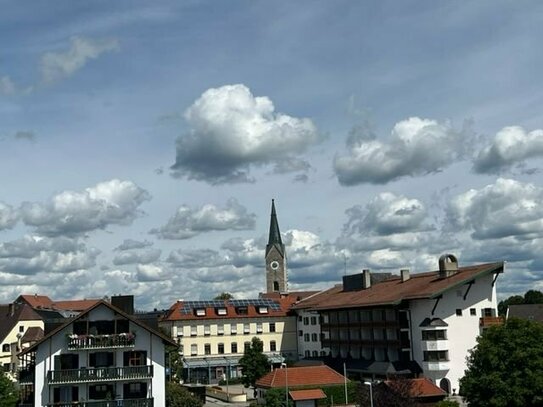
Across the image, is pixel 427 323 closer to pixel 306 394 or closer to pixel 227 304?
pixel 306 394

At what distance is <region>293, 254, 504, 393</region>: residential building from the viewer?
73062 mm

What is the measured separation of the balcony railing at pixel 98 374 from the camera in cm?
5628

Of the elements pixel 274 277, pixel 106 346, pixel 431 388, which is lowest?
pixel 431 388

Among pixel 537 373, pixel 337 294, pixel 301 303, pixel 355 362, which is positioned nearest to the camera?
pixel 537 373

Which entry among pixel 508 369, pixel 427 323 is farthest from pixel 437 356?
pixel 508 369

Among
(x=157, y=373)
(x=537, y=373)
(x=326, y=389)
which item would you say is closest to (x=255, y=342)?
(x=326, y=389)

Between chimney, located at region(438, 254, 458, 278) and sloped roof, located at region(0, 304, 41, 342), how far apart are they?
5346 cm

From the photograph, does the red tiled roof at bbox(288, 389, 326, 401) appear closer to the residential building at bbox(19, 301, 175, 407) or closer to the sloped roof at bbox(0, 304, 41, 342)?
the residential building at bbox(19, 301, 175, 407)

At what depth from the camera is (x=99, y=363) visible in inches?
2290

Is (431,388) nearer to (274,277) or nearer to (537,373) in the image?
(537,373)

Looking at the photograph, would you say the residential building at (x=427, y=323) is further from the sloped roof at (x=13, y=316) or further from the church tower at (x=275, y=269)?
the church tower at (x=275, y=269)

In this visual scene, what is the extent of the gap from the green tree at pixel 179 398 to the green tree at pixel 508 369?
2171 centimetres

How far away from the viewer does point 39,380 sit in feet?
186

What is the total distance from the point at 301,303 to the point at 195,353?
17150 mm
